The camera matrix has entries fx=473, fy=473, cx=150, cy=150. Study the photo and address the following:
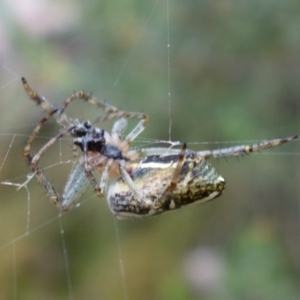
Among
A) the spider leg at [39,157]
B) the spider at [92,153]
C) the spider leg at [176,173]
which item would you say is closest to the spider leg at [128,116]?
the spider at [92,153]

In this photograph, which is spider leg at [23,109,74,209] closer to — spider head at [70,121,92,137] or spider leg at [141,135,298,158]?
spider head at [70,121,92,137]

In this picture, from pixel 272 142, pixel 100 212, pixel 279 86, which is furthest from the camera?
pixel 100 212

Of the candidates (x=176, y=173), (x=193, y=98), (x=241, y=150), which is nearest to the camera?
(x=176, y=173)

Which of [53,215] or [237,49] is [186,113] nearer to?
[237,49]

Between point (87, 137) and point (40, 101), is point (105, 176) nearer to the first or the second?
point (87, 137)

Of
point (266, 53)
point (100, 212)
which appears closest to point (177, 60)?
point (266, 53)

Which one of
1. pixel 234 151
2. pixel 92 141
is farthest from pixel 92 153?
pixel 234 151
